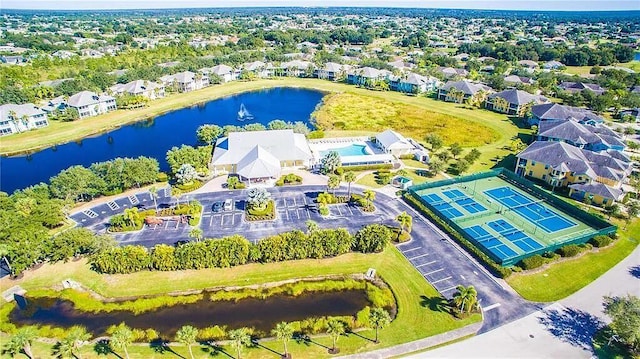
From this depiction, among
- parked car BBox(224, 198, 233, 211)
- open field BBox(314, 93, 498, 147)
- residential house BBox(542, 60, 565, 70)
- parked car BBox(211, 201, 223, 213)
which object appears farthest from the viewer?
residential house BBox(542, 60, 565, 70)

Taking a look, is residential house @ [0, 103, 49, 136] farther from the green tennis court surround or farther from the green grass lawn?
the green grass lawn

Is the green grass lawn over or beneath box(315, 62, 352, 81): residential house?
beneath

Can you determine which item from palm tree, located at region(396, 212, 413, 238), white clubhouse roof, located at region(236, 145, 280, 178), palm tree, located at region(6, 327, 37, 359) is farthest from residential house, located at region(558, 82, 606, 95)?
palm tree, located at region(6, 327, 37, 359)

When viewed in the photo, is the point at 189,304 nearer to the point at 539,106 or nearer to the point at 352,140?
the point at 352,140

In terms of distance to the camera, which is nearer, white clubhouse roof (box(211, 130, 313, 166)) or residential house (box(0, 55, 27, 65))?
white clubhouse roof (box(211, 130, 313, 166))

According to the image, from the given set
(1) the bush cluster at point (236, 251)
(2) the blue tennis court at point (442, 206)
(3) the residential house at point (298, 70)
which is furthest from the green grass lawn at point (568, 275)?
(3) the residential house at point (298, 70)
